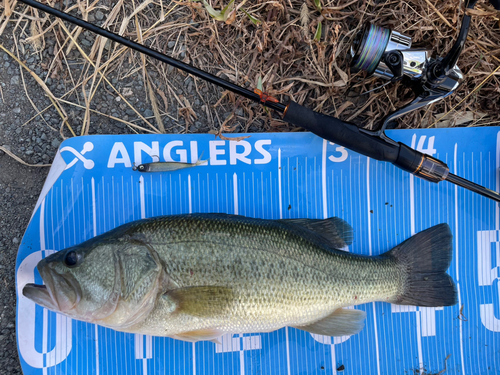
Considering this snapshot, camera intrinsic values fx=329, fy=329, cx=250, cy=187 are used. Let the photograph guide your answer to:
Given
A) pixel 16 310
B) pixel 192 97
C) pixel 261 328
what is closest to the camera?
pixel 261 328

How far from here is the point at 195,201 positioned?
225 centimetres

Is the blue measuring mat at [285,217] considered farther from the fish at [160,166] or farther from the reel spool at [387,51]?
the reel spool at [387,51]

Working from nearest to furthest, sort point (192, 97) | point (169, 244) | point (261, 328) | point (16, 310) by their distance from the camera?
point (169, 244) < point (261, 328) < point (16, 310) < point (192, 97)

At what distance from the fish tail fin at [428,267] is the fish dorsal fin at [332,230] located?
36 cm

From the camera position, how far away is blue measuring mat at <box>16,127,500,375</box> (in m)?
2.18

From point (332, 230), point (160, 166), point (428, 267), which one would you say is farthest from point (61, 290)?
point (428, 267)

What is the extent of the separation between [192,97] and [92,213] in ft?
3.41

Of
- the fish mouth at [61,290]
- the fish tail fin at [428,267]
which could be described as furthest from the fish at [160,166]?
the fish tail fin at [428,267]

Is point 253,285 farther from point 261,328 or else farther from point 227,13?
point 227,13

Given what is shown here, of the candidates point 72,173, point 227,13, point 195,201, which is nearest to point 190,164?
point 195,201

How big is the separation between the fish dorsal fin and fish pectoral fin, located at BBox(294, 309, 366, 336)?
41cm

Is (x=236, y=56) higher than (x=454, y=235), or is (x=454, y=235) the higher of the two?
(x=236, y=56)

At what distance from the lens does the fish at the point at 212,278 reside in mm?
1704

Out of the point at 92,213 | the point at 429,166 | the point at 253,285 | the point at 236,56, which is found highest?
the point at 236,56
